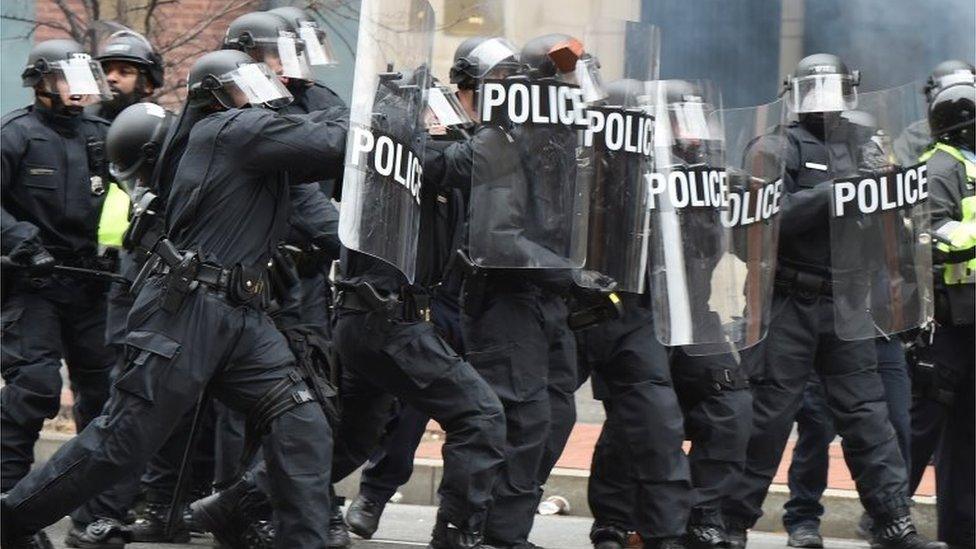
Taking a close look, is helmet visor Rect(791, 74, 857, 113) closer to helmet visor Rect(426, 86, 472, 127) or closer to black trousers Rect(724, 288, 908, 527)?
black trousers Rect(724, 288, 908, 527)

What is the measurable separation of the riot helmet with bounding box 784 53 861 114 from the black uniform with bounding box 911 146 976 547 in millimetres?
550

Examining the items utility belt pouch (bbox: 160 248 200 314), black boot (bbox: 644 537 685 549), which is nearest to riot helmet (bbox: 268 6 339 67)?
utility belt pouch (bbox: 160 248 200 314)

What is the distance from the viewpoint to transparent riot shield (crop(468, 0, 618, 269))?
20.1 ft

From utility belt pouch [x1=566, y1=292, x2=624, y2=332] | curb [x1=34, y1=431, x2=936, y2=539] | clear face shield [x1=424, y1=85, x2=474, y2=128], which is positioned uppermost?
clear face shield [x1=424, y1=85, x2=474, y2=128]

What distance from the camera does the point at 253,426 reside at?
580 cm

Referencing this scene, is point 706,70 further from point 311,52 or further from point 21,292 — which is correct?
point 21,292

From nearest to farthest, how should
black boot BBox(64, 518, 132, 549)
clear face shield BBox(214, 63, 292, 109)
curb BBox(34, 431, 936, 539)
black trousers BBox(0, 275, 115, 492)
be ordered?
clear face shield BBox(214, 63, 292, 109) < black boot BBox(64, 518, 132, 549) < black trousers BBox(0, 275, 115, 492) < curb BBox(34, 431, 936, 539)

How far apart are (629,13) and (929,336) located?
6.31ft

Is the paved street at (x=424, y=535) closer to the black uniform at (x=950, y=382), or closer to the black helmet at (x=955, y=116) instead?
the black uniform at (x=950, y=382)

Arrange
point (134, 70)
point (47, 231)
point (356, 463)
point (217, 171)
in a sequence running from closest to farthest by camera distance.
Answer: point (217, 171) < point (356, 463) < point (47, 231) < point (134, 70)

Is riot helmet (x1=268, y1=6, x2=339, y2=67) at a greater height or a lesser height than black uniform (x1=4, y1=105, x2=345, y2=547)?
greater

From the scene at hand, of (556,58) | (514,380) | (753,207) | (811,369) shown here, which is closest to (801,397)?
→ (811,369)

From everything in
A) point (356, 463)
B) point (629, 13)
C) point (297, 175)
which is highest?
point (629, 13)

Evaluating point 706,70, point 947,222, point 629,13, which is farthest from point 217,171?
point 706,70
